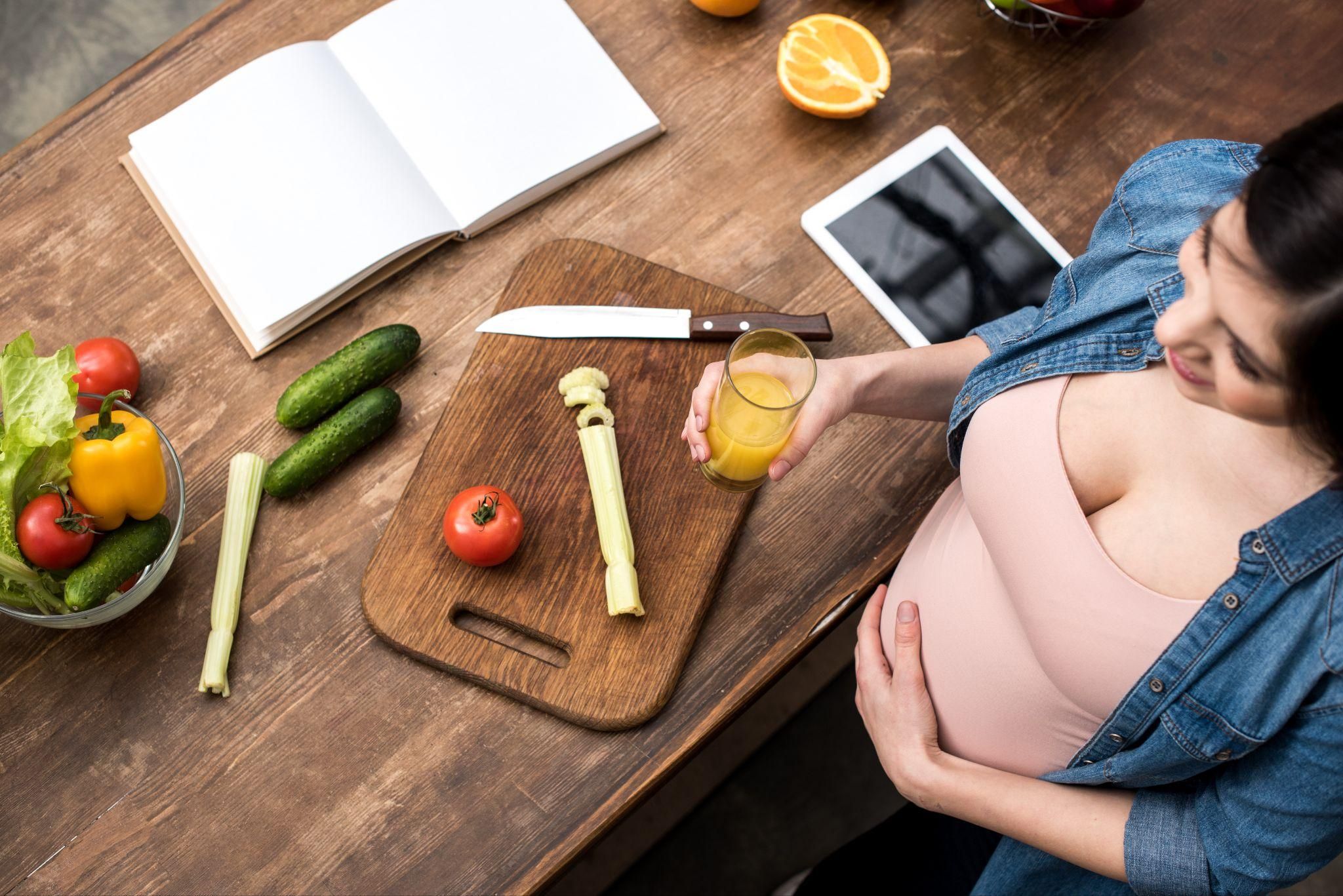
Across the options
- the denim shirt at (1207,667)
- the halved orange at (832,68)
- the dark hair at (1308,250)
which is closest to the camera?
the dark hair at (1308,250)

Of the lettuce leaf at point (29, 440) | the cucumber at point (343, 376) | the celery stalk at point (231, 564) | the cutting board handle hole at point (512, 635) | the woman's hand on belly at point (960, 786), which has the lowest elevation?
the woman's hand on belly at point (960, 786)

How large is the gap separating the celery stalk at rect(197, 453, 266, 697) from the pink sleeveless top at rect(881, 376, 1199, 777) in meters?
1.00

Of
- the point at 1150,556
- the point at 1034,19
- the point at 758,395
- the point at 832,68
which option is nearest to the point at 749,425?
the point at 758,395

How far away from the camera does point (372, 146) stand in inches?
65.8

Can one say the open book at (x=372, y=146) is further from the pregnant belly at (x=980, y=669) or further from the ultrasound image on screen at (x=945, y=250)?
the pregnant belly at (x=980, y=669)

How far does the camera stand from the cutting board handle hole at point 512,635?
1.49 meters

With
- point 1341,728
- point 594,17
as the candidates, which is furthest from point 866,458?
point 594,17

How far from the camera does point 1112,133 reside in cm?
185

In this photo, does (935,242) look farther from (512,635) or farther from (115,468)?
(115,468)

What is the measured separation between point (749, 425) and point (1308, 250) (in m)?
0.72

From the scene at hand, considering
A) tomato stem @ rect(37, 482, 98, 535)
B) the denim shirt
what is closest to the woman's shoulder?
the denim shirt

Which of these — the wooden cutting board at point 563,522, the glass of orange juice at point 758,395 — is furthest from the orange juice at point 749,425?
the wooden cutting board at point 563,522

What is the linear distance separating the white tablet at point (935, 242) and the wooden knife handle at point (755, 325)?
0.16m

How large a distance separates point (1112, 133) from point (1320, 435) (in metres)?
1.16
